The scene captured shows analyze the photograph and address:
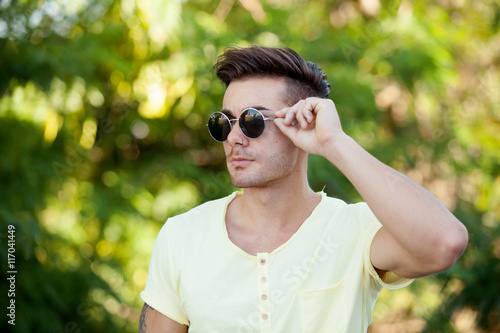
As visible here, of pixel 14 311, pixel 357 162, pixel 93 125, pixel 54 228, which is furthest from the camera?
pixel 93 125

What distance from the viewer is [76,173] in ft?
15.3

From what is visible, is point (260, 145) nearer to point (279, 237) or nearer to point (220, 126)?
point (220, 126)

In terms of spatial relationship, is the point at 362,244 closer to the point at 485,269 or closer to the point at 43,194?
the point at 43,194

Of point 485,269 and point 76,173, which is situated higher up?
point 76,173

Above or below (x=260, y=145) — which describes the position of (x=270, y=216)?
below

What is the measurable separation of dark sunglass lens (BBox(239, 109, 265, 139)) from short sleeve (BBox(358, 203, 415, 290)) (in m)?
0.49

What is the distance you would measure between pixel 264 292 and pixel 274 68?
2.80 ft

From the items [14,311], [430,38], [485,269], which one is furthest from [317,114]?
[430,38]

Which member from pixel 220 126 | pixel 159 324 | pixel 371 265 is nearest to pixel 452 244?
pixel 371 265

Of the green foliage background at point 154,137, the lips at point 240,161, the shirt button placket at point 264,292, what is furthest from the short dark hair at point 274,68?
the green foliage background at point 154,137

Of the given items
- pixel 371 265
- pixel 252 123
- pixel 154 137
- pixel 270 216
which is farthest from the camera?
pixel 154 137

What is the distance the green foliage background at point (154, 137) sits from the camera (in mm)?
3900

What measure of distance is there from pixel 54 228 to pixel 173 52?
5.81ft

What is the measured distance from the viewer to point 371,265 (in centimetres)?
179
